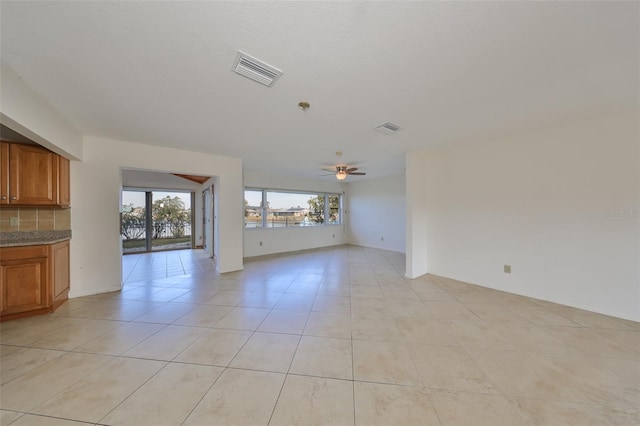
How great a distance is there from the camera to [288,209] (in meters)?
7.04

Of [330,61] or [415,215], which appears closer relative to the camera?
[330,61]

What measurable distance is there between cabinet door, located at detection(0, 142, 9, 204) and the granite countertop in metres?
0.48

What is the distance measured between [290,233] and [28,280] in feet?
16.5

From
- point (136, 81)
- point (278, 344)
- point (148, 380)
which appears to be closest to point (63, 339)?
point (148, 380)

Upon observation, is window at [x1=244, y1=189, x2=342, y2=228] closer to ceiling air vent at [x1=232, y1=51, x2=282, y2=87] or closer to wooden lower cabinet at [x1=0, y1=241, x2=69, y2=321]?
wooden lower cabinet at [x1=0, y1=241, x2=69, y2=321]

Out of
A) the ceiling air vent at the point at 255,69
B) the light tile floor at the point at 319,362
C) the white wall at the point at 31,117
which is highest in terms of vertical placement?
the ceiling air vent at the point at 255,69

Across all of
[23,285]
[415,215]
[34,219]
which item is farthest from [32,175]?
[415,215]

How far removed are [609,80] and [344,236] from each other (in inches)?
266

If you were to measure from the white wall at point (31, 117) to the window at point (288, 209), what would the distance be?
12.1 ft

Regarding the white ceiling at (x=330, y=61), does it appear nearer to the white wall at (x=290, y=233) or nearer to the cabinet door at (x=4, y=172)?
the cabinet door at (x=4, y=172)

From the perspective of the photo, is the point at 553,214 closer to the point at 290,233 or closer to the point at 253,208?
the point at 290,233

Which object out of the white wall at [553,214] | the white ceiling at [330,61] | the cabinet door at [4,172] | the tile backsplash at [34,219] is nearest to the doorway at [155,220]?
the tile backsplash at [34,219]

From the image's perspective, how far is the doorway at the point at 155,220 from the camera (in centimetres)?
700

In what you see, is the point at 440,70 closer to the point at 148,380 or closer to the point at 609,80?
the point at 609,80
